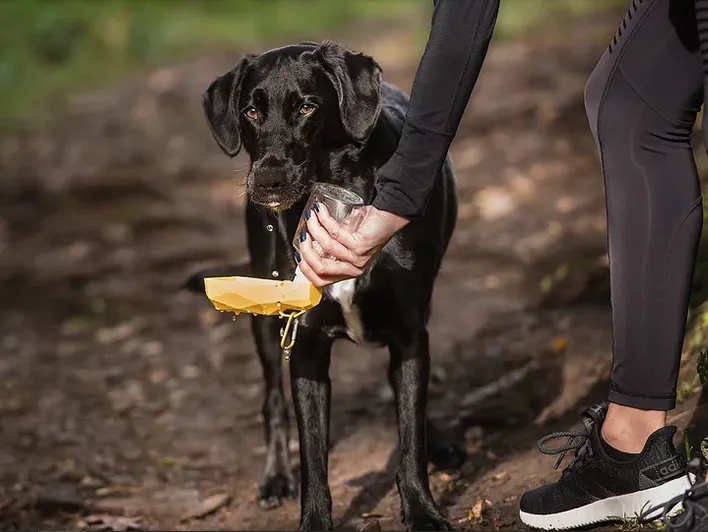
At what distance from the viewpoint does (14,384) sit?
5.68m

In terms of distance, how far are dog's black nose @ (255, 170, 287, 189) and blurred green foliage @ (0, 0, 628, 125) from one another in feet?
30.5

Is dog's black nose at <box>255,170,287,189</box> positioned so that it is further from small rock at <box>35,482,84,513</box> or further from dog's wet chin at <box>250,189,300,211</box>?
small rock at <box>35,482,84,513</box>

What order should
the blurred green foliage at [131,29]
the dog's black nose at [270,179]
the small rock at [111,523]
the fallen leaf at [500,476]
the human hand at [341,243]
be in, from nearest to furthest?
1. the human hand at [341,243]
2. the dog's black nose at [270,179]
3. the fallen leaf at [500,476]
4. the small rock at [111,523]
5. the blurred green foliage at [131,29]

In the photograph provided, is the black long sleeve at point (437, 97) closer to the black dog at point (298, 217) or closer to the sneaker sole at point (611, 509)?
the black dog at point (298, 217)

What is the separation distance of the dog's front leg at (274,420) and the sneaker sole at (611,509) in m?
1.38

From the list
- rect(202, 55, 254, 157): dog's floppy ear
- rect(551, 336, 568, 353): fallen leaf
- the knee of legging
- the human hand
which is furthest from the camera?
rect(551, 336, 568, 353): fallen leaf

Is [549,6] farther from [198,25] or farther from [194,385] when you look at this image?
[194,385]

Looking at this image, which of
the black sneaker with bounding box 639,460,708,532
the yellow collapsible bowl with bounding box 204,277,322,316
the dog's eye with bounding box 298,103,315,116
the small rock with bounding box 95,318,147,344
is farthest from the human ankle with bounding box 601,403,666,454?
the small rock with bounding box 95,318,147,344

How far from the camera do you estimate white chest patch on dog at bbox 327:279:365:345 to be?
10.8 feet

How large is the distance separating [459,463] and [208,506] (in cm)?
98

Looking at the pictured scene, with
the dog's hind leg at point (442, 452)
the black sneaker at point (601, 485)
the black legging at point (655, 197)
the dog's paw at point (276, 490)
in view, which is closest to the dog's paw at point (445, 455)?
the dog's hind leg at point (442, 452)

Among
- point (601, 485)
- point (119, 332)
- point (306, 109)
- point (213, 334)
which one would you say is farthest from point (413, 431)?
point (119, 332)

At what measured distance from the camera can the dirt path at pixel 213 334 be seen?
4.18 m

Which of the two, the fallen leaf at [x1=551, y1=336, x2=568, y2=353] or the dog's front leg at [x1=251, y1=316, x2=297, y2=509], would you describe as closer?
the dog's front leg at [x1=251, y1=316, x2=297, y2=509]
